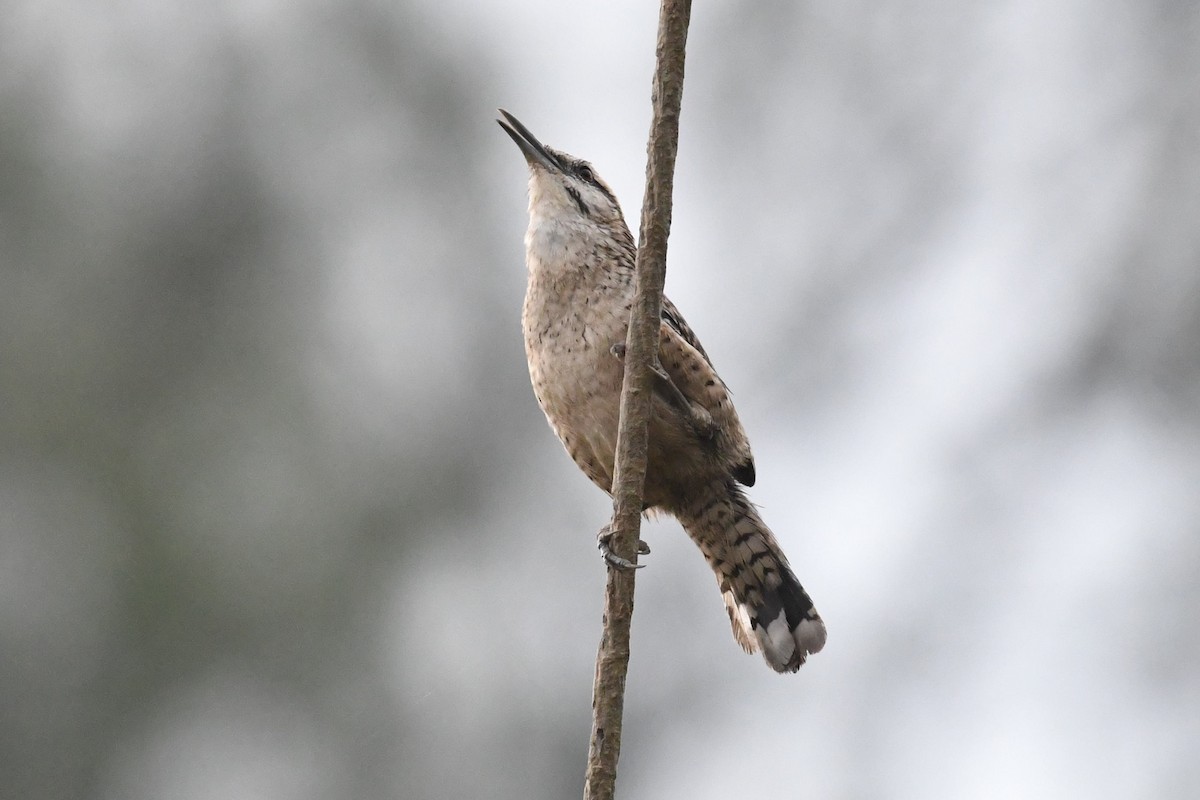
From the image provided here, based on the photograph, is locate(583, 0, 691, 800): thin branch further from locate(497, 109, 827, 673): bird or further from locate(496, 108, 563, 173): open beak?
locate(496, 108, 563, 173): open beak

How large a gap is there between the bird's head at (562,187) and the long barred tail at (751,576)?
0.91m

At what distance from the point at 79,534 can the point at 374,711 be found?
224 cm

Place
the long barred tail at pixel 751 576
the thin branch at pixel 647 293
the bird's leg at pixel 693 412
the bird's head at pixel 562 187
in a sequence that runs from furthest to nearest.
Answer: the bird's head at pixel 562 187
the long barred tail at pixel 751 576
the bird's leg at pixel 693 412
the thin branch at pixel 647 293

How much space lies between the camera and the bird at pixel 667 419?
346 centimetres

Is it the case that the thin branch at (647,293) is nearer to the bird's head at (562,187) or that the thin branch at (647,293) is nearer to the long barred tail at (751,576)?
the long barred tail at (751,576)

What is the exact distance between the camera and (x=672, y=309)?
3.79m

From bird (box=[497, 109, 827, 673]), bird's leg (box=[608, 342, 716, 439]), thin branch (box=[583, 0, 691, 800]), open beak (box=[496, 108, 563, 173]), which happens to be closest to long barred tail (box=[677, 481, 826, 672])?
bird (box=[497, 109, 827, 673])

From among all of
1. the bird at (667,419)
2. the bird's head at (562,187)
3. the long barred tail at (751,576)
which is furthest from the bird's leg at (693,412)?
the bird's head at (562,187)

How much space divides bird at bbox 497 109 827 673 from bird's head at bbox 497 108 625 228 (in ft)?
0.26

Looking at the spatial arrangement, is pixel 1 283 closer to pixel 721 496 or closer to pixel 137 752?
pixel 137 752

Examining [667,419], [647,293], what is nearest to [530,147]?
[667,419]

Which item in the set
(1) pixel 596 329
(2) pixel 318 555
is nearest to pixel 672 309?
(1) pixel 596 329

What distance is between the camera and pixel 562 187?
410 centimetres

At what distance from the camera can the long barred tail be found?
11.7 feet
